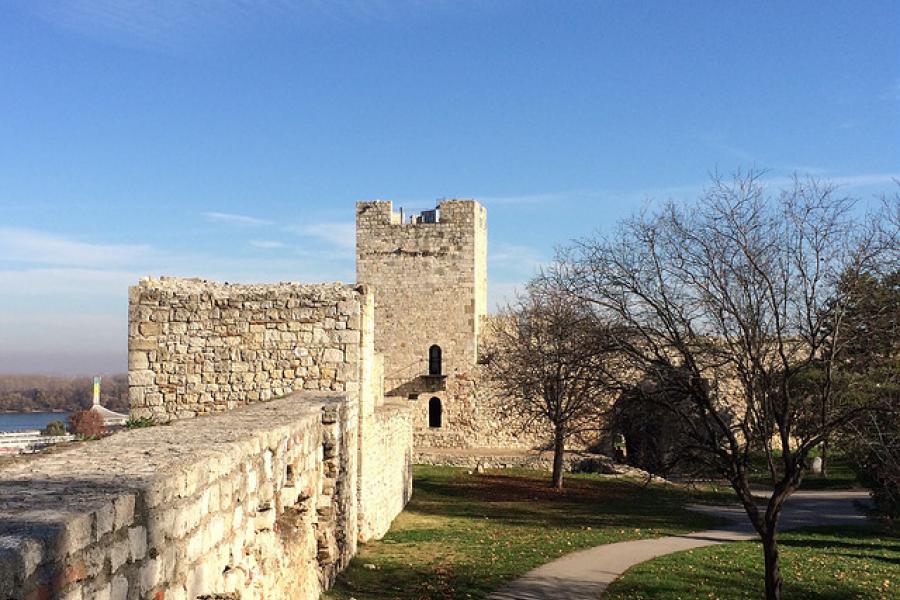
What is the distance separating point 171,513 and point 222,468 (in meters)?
0.82

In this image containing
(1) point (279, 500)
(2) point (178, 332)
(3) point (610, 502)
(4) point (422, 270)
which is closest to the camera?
(1) point (279, 500)

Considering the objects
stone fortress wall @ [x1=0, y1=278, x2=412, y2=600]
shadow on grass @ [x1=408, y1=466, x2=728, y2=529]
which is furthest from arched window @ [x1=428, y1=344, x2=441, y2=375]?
stone fortress wall @ [x1=0, y1=278, x2=412, y2=600]

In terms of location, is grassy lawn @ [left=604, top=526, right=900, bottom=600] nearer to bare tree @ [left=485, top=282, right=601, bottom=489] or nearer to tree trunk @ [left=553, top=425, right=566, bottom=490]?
bare tree @ [left=485, top=282, right=601, bottom=489]

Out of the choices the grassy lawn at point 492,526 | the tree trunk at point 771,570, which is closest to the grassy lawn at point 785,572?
the tree trunk at point 771,570

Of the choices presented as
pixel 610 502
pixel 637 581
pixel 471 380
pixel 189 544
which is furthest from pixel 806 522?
pixel 189 544

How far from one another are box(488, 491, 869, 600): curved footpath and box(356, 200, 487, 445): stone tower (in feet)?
47.1

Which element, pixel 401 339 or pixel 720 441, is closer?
pixel 720 441

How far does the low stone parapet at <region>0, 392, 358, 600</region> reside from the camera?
3.08 meters

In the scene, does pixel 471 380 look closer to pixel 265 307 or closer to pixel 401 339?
pixel 401 339

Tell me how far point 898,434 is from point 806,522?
1100cm

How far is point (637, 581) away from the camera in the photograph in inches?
519

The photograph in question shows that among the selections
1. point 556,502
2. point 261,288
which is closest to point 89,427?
point 261,288

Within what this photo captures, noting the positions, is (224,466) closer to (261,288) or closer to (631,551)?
(261,288)

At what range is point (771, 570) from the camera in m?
10.9
